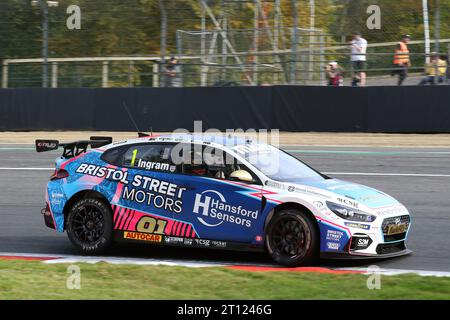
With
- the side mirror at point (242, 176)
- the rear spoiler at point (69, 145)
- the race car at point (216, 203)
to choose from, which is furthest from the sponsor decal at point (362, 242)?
the rear spoiler at point (69, 145)

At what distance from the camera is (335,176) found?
1645 cm

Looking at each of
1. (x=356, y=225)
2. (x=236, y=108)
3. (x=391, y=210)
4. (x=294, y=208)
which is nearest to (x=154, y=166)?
Answer: (x=294, y=208)

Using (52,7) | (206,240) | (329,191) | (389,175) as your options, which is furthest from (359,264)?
(52,7)

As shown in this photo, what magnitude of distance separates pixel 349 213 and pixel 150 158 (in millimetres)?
2417

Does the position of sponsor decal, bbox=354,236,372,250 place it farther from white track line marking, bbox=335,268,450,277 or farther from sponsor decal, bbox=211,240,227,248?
sponsor decal, bbox=211,240,227,248

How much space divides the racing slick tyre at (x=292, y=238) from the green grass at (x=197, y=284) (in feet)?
2.20

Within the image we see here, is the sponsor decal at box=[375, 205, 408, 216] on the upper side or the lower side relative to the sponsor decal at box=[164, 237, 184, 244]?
upper

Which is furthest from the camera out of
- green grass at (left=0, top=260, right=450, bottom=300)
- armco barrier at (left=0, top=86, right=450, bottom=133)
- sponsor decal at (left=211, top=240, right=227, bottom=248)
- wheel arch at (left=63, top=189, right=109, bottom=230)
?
armco barrier at (left=0, top=86, right=450, bottom=133)

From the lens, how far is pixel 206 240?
31.0 ft

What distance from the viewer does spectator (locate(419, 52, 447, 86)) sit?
22.4 meters

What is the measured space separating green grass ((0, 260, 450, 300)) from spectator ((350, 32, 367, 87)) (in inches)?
593

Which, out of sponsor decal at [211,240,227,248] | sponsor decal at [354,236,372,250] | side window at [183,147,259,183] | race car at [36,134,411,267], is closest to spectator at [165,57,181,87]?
race car at [36,134,411,267]

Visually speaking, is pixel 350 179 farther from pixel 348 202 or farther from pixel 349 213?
pixel 349 213

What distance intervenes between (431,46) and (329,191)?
15381 millimetres
